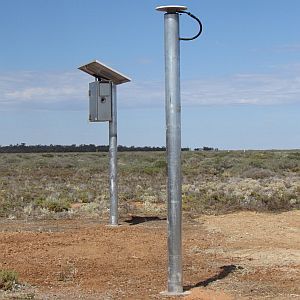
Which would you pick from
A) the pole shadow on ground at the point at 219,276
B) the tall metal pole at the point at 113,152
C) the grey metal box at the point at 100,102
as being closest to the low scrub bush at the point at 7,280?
the pole shadow on ground at the point at 219,276

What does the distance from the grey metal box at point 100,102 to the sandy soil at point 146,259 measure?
2371 millimetres

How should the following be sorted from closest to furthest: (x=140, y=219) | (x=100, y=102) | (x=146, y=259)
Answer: (x=146, y=259) < (x=100, y=102) < (x=140, y=219)

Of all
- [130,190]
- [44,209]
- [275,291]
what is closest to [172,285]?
[275,291]

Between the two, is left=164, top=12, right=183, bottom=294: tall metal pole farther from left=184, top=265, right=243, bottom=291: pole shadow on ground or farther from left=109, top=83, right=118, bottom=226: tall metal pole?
left=109, top=83, right=118, bottom=226: tall metal pole

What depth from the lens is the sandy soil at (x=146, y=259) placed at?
8.88m

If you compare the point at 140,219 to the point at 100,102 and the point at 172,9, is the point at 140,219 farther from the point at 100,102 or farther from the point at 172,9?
the point at 172,9

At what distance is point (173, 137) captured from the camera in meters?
8.52

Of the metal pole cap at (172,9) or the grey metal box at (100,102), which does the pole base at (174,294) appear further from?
the grey metal box at (100,102)

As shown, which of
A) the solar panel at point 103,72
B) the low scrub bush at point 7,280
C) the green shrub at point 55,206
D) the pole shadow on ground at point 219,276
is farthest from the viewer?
the green shrub at point 55,206

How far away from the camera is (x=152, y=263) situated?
36.0 feet

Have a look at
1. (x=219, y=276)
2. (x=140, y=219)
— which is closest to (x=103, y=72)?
(x=140, y=219)

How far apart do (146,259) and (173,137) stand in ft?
11.1

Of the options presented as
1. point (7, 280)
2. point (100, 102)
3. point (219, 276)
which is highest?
point (100, 102)

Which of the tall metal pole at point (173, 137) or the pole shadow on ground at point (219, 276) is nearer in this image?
the tall metal pole at point (173, 137)
